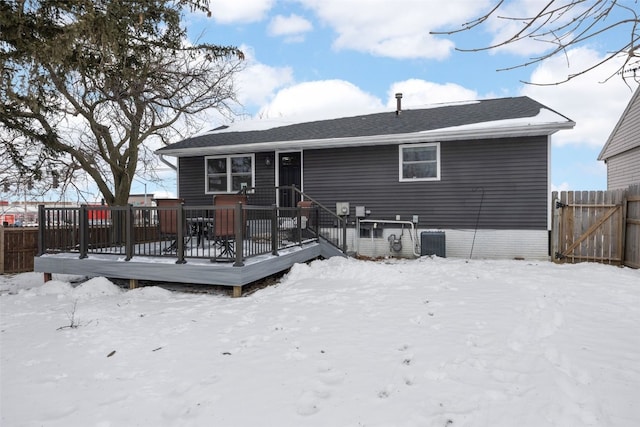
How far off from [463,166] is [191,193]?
8670 mm

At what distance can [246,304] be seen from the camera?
535cm

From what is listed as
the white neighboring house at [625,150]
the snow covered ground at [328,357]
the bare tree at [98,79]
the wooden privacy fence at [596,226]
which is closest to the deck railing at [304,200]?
the bare tree at [98,79]

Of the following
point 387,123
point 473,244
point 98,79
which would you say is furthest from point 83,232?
point 473,244

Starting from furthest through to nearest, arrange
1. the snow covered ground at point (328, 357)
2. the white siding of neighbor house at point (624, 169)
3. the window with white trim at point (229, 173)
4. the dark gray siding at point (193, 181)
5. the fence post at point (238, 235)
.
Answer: the white siding of neighbor house at point (624, 169) → the dark gray siding at point (193, 181) → the window with white trim at point (229, 173) → the fence post at point (238, 235) → the snow covered ground at point (328, 357)

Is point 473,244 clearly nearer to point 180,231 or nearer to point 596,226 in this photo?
point 596,226

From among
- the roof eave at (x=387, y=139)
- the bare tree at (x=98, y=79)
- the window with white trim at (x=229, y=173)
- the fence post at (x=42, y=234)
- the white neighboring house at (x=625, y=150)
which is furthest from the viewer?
the white neighboring house at (x=625, y=150)

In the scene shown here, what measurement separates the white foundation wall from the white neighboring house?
8460mm

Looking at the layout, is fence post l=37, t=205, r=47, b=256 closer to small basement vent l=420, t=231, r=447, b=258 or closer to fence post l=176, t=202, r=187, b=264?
fence post l=176, t=202, r=187, b=264

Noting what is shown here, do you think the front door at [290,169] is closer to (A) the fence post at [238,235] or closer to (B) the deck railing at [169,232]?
(B) the deck railing at [169,232]

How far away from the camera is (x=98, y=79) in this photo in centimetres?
876

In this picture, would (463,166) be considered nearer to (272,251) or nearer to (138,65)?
(272,251)

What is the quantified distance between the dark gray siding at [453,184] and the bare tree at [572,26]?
770 centimetres

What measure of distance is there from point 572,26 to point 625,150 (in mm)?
17244

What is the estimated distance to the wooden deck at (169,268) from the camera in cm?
579
